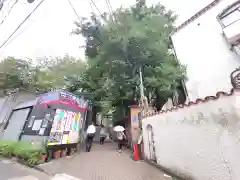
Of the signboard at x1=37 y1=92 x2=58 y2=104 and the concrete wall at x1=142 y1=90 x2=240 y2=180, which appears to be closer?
the concrete wall at x1=142 y1=90 x2=240 y2=180

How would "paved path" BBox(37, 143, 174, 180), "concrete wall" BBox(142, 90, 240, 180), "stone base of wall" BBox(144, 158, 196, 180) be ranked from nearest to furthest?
"concrete wall" BBox(142, 90, 240, 180) → "stone base of wall" BBox(144, 158, 196, 180) → "paved path" BBox(37, 143, 174, 180)

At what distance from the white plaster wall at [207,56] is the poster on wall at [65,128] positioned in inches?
299

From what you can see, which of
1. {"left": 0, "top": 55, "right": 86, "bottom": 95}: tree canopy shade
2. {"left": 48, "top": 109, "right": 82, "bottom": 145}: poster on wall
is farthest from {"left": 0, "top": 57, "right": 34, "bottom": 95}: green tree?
{"left": 48, "top": 109, "right": 82, "bottom": 145}: poster on wall

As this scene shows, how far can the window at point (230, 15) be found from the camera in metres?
9.03

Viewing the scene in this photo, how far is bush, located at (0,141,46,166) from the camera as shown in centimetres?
674

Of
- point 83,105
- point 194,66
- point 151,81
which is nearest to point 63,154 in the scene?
point 83,105

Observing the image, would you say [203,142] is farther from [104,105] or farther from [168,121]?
[104,105]

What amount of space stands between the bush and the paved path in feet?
1.84

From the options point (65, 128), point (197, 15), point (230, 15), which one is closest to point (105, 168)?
point (65, 128)

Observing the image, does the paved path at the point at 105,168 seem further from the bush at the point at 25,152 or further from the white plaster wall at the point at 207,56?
the white plaster wall at the point at 207,56

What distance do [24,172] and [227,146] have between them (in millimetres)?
6589

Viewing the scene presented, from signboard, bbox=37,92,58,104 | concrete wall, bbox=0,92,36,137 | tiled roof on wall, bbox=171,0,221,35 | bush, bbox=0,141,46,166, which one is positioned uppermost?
tiled roof on wall, bbox=171,0,221,35

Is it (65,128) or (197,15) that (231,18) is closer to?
(197,15)

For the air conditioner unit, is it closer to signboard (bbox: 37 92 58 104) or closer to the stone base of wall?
the stone base of wall
